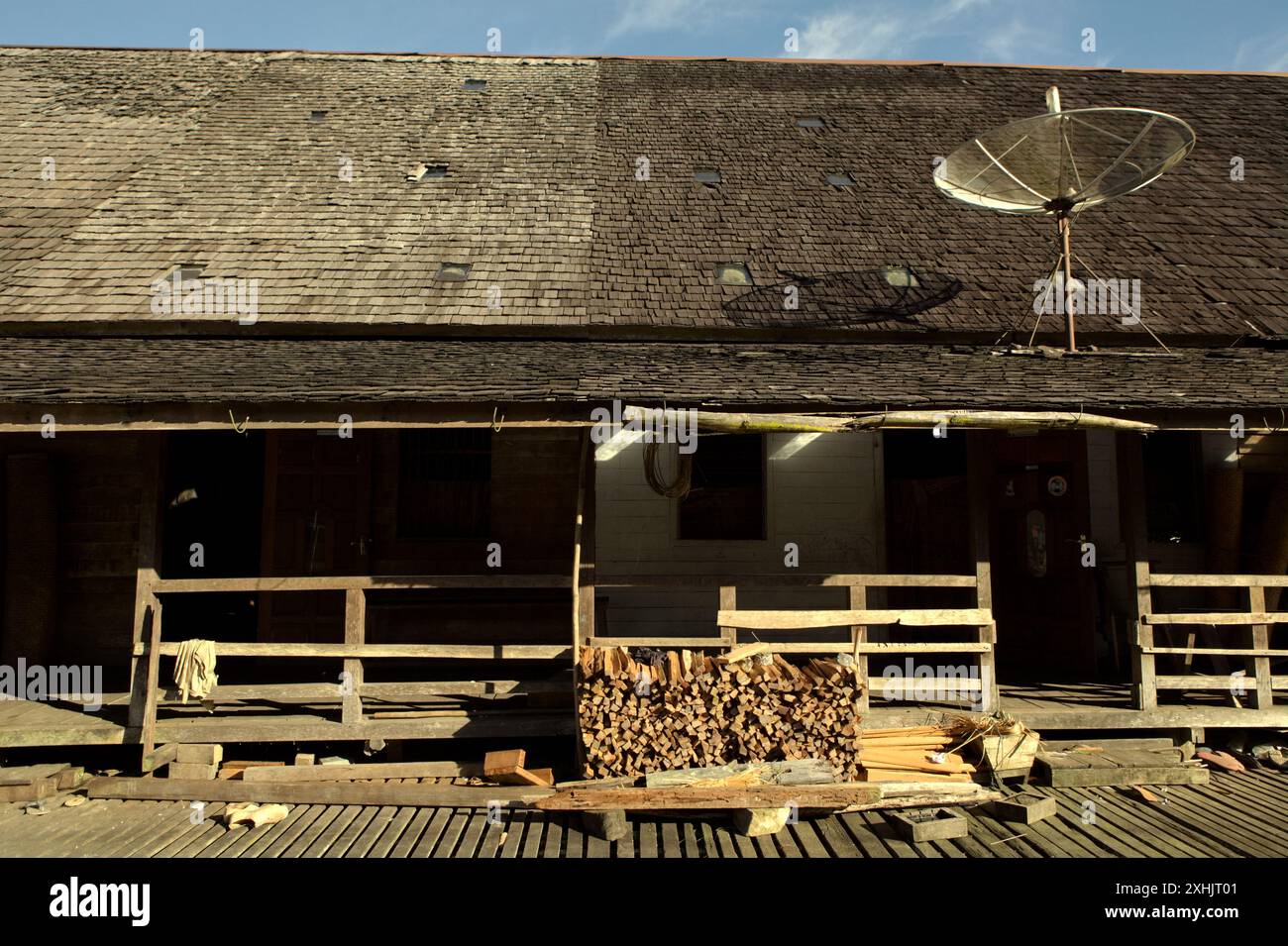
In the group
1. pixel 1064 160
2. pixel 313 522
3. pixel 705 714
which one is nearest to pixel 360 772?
pixel 705 714

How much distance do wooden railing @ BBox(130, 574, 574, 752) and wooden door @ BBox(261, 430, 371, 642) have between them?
6.30 ft

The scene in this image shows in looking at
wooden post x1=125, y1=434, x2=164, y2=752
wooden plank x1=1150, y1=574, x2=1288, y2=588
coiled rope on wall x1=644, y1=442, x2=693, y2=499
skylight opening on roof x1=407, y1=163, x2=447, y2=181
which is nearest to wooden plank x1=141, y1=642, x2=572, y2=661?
wooden post x1=125, y1=434, x2=164, y2=752

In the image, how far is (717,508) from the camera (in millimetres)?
9250

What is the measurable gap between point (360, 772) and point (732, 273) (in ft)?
20.5

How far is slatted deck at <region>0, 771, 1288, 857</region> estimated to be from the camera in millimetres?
5262

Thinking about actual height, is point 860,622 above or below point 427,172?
below

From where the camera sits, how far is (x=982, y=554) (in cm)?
713

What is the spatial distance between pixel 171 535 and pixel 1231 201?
1299cm

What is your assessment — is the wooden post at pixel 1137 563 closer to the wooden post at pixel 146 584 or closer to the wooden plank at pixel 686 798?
the wooden plank at pixel 686 798

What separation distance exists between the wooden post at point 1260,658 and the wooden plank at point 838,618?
225 cm

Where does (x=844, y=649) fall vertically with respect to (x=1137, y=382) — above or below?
below

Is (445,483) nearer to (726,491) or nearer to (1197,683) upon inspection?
(726,491)
